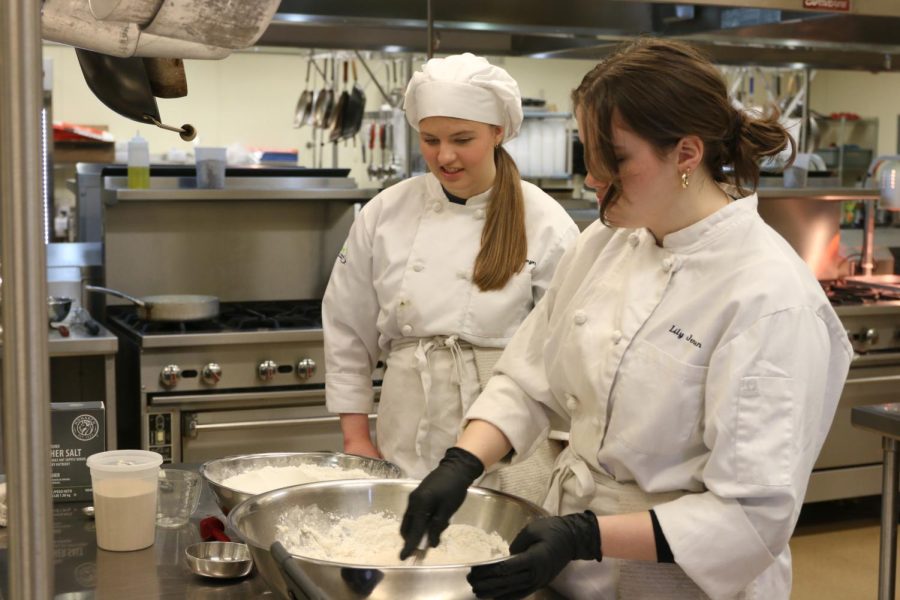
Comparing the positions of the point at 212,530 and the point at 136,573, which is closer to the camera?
the point at 136,573

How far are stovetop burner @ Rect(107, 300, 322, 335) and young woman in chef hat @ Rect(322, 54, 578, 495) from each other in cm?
105

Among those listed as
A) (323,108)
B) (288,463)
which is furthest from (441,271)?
(323,108)

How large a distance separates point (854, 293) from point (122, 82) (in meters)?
3.54

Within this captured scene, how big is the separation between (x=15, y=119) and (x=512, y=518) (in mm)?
1007

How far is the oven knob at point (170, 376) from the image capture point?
10.0ft

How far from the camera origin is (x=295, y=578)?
104 centimetres

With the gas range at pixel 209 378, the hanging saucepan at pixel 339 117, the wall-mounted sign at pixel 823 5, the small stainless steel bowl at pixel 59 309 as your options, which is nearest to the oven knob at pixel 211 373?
the gas range at pixel 209 378

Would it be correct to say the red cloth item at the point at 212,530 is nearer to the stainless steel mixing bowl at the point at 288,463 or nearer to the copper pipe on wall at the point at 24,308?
the stainless steel mixing bowl at the point at 288,463

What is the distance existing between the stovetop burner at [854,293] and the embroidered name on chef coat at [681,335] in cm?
280

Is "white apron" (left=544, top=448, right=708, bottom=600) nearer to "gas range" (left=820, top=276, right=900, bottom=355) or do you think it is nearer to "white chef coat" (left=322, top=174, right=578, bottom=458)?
"white chef coat" (left=322, top=174, right=578, bottom=458)

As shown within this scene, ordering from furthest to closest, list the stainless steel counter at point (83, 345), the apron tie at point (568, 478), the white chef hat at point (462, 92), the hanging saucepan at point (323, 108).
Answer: the hanging saucepan at point (323, 108) < the stainless steel counter at point (83, 345) < the white chef hat at point (462, 92) < the apron tie at point (568, 478)

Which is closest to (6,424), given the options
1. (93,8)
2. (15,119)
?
(15,119)

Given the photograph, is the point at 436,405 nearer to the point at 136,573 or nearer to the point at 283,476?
the point at 283,476

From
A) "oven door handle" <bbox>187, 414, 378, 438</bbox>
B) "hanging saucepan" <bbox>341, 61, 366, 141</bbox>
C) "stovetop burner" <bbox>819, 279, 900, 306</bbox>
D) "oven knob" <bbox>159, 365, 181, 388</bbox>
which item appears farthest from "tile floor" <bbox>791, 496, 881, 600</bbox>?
"hanging saucepan" <bbox>341, 61, 366, 141</bbox>
